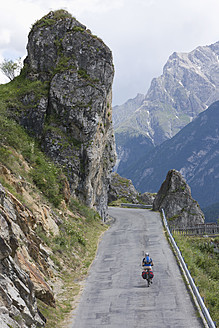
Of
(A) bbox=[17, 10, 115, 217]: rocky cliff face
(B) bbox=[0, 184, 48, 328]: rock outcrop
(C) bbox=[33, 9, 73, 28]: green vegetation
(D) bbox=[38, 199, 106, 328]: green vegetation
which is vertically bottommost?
(D) bbox=[38, 199, 106, 328]: green vegetation

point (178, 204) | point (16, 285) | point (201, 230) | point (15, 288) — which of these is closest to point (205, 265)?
point (201, 230)

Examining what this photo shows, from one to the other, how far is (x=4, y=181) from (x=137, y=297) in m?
9.44

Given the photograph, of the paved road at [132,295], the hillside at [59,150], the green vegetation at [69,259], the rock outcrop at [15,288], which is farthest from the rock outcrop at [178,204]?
the rock outcrop at [15,288]

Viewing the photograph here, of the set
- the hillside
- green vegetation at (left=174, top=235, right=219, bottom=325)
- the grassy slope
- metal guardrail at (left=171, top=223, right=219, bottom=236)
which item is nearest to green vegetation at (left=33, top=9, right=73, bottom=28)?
the hillside

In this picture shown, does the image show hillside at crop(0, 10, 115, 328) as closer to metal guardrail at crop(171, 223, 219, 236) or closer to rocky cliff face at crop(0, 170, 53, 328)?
rocky cliff face at crop(0, 170, 53, 328)

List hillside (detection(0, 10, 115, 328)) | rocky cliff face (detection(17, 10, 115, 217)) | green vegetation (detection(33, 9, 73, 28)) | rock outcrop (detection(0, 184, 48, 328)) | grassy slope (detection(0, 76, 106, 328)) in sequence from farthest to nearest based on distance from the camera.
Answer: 1. green vegetation (detection(33, 9, 73, 28))
2. rocky cliff face (detection(17, 10, 115, 217))
3. hillside (detection(0, 10, 115, 328))
4. grassy slope (detection(0, 76, 106, 328))
5. rock outcrop (detection(0, 184, 48, 328))

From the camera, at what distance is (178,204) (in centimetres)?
4859

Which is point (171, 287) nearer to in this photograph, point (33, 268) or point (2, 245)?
point (33, 268)

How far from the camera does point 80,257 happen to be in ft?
70.3

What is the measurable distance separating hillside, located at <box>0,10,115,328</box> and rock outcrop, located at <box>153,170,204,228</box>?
1090 cm

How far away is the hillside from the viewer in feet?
55.3

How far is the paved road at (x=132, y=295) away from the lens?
462 inches

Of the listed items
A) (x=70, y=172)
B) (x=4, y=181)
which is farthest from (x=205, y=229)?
(x=4, y=181)

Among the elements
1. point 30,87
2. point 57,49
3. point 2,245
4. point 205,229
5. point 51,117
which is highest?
point 57,49
